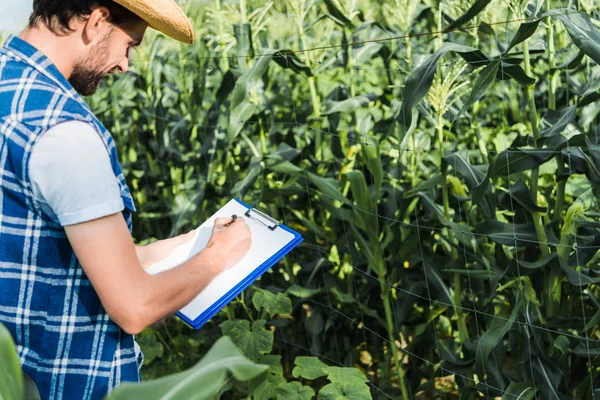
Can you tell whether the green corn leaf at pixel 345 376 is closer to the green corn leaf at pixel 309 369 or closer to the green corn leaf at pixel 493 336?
the green corn leaf at pixel 309 369

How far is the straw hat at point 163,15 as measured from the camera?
1313mm

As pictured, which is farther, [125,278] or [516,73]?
[516,73]

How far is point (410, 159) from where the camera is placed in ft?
9.00

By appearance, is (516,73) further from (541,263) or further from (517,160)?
(541,263)

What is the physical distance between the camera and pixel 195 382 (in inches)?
44.5

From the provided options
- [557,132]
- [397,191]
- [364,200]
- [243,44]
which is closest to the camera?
[557,132]

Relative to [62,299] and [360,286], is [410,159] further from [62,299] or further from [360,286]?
[62,299]

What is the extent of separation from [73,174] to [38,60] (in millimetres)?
249

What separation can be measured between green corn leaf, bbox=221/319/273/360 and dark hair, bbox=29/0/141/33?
1214 millimetres

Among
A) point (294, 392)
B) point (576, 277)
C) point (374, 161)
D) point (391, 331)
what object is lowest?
point (391, 331)

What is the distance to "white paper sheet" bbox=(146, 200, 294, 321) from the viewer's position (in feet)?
5.12

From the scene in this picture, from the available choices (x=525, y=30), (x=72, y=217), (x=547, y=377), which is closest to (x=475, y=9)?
(x=525, y=30)

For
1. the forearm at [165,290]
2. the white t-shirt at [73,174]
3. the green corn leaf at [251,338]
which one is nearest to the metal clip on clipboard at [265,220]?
the forearm at [165,290]

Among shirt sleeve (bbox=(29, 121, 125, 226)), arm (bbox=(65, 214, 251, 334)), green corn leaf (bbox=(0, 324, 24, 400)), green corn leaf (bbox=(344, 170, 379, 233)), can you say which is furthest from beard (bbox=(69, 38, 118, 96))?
green corn leaf (bbox=(344, 170, 379, 233))
